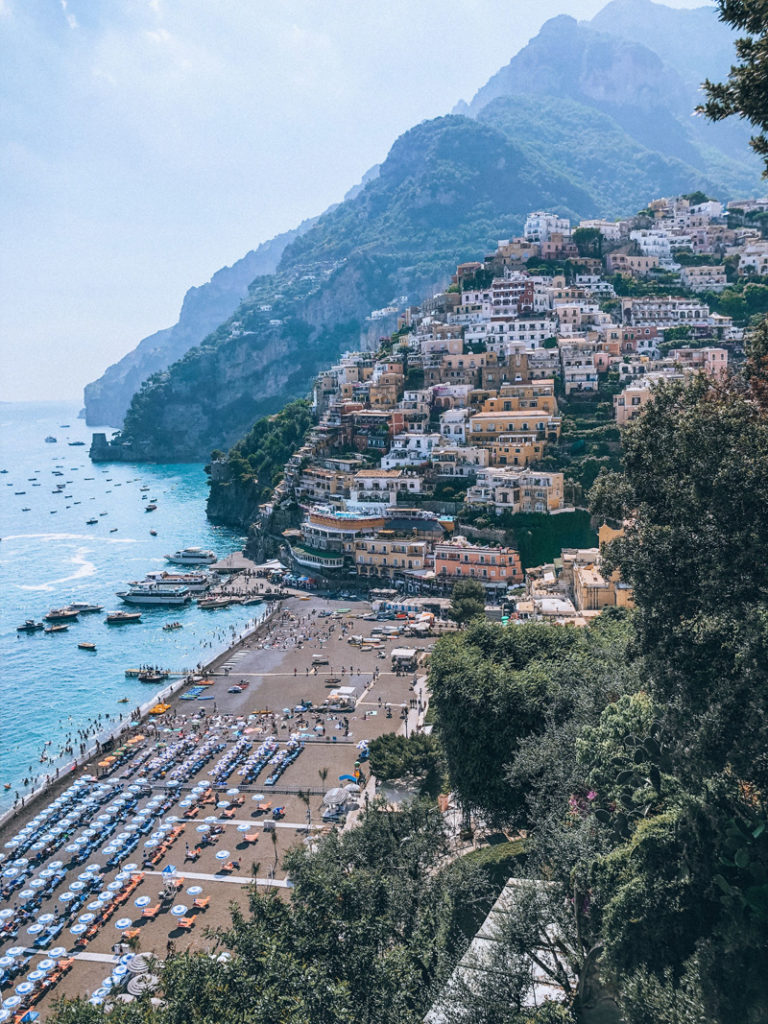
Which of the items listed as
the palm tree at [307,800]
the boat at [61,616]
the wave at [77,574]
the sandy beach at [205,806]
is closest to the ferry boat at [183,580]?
the boat at [61,616]

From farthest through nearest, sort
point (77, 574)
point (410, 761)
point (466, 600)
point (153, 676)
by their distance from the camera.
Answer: point (77, 574) < point (466, 600) < point (153, 676) < point (410, 761)

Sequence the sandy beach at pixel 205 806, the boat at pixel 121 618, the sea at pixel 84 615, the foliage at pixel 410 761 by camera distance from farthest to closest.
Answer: the boat at pixel 121 618 → the sea at pixel 84 615 → the foliage at pixel 410 761 → the sandy beach at pixel 205 806

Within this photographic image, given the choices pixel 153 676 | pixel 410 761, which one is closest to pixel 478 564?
pixel 153 676

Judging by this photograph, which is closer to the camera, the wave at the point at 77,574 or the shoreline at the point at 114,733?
the shoreline at the point at 114,733

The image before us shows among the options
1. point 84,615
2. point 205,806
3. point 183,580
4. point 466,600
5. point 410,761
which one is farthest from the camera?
point 183,580

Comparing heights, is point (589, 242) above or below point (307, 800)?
above

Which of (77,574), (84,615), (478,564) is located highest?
(478,564)

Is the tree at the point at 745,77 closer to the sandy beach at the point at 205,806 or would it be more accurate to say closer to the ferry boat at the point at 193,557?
the sandy beach at the point at 205,806

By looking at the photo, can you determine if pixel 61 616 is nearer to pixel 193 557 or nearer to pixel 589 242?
pixel 193 557
